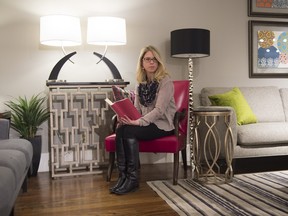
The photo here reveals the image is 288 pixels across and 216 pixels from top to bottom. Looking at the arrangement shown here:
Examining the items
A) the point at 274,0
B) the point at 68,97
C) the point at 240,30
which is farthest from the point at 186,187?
the point at 274,0

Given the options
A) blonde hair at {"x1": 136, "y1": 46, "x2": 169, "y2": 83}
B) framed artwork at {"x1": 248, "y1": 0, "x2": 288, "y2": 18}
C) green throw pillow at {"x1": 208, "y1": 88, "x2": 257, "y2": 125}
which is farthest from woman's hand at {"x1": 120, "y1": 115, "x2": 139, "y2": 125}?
framed artwork at {"x1": 248, "y1": 0, "x2": 288, "y2": 18}

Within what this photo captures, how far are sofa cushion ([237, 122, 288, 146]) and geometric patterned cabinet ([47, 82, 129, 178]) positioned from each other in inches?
47.2

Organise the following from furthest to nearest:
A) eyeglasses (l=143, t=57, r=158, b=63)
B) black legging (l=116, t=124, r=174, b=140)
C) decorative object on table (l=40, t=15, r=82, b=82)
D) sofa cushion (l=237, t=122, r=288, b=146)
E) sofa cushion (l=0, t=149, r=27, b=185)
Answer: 1. sofa cushion (l=237, t=122, r=288, b=146)
2. decorative object on table (l=40, t=15, r=82, b=82)
3. eyeglasses (l=143, t=57, r=158, b=63)
4. black legging (l=116, t=124, r=174, b=140)
5. sofa cushion (l=0, t=149, r=27, b=185)

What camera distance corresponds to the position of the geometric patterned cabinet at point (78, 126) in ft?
10.3

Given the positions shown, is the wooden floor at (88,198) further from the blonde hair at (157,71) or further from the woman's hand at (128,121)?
the blonde hair at (157,71)

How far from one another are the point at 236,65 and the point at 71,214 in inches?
105

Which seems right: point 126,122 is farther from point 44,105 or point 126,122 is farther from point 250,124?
point 250,124

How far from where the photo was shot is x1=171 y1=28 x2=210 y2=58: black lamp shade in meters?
3.23

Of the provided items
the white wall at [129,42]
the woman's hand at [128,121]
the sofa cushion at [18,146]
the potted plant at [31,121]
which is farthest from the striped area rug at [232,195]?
the white wall at [129,42]

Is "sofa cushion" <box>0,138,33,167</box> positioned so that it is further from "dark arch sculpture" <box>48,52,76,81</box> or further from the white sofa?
the white sofa

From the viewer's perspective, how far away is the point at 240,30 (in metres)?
3.95

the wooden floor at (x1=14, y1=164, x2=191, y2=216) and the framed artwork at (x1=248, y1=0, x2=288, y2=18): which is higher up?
the framed artwork at (x1=248, y1=0, x2=288, y2=18)

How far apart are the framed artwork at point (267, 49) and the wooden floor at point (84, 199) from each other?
170 cm

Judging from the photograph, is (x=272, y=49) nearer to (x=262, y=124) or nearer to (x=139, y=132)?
(x=262, y=124)
